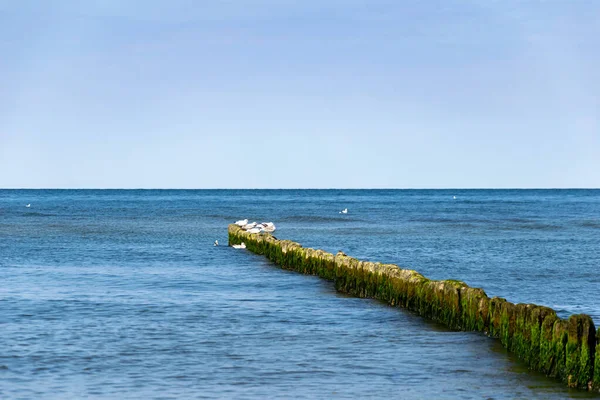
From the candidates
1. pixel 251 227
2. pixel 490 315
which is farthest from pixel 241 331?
pixel 251 227

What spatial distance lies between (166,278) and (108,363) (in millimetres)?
14046

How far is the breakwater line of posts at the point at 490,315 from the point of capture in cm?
1267

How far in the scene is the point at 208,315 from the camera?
20047 mm

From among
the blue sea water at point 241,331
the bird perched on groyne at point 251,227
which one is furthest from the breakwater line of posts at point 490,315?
the bird perched on groyne at point 251,227

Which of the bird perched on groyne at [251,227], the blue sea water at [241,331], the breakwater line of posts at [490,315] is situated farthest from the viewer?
the bird perched on groyne at [251,227]

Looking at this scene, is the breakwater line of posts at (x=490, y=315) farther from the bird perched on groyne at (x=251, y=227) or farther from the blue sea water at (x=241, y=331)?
the bird perched on groyne at (x=251, y=227)

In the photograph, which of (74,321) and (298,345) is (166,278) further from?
(298,345)

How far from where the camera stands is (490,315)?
55.1 feet

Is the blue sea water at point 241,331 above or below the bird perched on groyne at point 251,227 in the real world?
below

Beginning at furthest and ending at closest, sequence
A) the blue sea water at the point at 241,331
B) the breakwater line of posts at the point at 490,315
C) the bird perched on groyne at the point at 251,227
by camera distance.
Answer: the bird perched on groyne at the point at 251,227, the blue sea water at the point at 241,331, the breakwater line of posts at the point at 490,315

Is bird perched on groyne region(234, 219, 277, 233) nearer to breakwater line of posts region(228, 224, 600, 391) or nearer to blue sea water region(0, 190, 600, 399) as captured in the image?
blue sea water region(0, 190, 600, 399)

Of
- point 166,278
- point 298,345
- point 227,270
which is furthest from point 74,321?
point 227,270

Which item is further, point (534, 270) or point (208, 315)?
point (534, 270)

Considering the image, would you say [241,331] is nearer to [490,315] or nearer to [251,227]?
[490,315]
